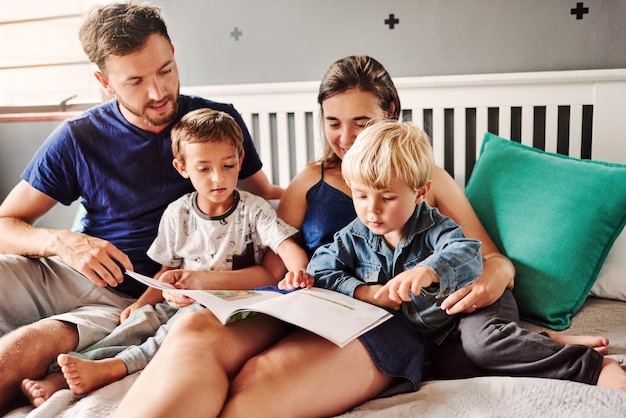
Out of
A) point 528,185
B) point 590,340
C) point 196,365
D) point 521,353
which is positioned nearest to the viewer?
point 196,365

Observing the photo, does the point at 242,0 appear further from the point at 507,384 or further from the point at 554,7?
the point at 507,384

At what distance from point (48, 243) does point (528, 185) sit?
123 centimetres

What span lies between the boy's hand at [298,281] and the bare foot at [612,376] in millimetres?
583

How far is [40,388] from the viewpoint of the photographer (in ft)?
4.19

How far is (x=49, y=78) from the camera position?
2.77 m

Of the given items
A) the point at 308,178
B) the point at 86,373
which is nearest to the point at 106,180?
the point at 308,178

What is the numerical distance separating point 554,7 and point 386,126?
1.06 meters

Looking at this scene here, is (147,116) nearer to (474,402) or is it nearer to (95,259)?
(95,259)

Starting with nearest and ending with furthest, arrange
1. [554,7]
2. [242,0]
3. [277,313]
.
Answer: [277,313], [554,7], [242,0]

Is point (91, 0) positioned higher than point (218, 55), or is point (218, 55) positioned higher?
point (91, 0)

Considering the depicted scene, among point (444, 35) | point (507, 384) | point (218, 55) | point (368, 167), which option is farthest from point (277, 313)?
point (218, 55)

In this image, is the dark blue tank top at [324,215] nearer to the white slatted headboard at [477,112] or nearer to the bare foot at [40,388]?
the white slatted headboard at [477,112]

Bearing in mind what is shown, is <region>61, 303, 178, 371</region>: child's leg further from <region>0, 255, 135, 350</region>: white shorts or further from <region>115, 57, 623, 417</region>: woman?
<region>115, 57, 623, 417</region>: woman

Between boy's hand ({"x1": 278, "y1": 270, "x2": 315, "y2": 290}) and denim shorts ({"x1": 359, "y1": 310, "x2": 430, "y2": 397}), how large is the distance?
0.63 feet
